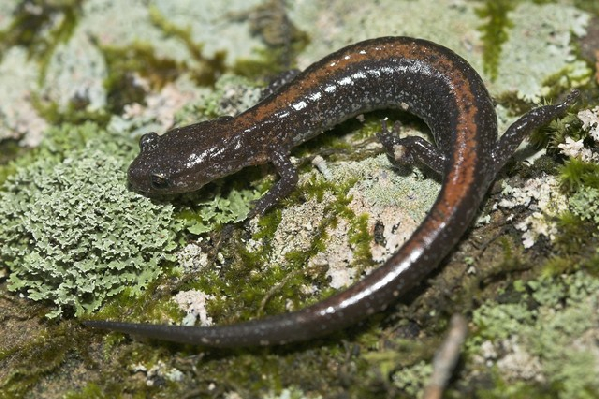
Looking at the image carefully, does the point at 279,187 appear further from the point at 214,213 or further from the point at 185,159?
the point at 185,159

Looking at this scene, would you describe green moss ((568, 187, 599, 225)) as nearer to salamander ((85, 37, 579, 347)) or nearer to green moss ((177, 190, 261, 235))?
salamander ((85, 37, 579, 347))

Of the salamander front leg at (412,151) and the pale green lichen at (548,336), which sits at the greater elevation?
the salamander front leg at (412,151)

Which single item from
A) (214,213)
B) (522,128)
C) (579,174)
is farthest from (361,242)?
(579,174)

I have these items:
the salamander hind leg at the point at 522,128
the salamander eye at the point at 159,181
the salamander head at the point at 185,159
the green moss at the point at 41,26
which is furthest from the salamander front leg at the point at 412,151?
the green moss at the point at 41,26

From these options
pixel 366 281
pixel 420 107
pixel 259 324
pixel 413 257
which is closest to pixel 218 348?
pixel 259 324

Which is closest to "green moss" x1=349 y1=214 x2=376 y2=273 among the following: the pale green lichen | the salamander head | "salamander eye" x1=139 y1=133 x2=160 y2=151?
the pale green lichen

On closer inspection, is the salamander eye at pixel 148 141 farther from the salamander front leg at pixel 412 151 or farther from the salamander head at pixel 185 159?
the salamander front leg at pixel 412 151

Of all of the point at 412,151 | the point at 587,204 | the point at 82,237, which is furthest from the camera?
the point at 412,151
